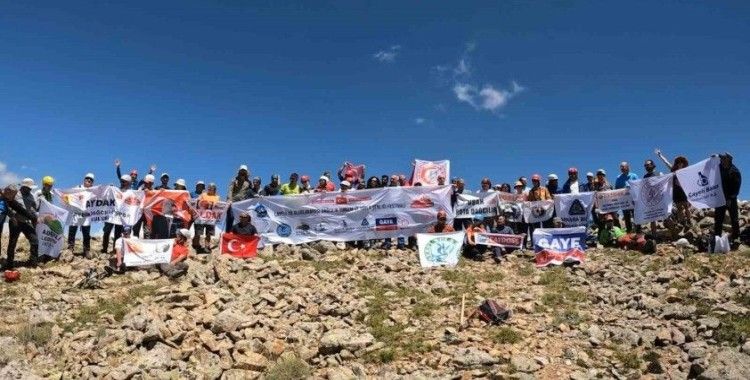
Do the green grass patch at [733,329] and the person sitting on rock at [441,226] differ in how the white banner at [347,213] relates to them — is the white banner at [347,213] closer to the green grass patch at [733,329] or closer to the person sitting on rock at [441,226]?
the person sitting on rock at [441,226]

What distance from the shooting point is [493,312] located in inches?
510

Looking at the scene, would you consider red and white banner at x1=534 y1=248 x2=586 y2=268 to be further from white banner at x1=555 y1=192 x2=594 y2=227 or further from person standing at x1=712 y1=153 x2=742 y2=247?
person standing at x1=712 y1=153 x2=742 y2=247

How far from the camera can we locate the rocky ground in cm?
1127

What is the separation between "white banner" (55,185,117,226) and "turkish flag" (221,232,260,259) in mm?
3916

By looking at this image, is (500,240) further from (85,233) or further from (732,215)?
(85,233)

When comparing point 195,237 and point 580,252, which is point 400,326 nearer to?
point 580,252

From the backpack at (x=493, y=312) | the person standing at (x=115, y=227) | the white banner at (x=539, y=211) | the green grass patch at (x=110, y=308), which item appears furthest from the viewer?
the white banner at (x=539, y=211)

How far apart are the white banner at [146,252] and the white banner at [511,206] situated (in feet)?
35.4

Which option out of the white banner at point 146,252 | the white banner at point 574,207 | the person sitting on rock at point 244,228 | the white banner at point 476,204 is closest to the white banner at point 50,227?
the white banner at point 146,252

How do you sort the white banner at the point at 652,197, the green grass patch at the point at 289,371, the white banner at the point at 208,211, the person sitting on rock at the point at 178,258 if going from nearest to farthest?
the green grass patch at the point at 289,371 → the person sitting on rock at the point at 178,258 → the white banner at the point at 652,197 → the white banner at the point at 208,211

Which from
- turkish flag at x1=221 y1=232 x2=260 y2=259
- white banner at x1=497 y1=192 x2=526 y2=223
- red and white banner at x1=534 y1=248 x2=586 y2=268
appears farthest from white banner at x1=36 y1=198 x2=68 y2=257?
red and white banner at x1=534 y1=248 x2=586 y2=268

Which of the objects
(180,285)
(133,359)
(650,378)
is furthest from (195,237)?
(650,378)

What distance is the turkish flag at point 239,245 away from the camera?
60.2ft

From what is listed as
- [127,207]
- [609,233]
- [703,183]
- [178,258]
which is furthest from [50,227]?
[703,183]
